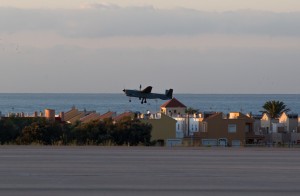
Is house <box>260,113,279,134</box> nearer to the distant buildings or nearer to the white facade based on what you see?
the distant buildings

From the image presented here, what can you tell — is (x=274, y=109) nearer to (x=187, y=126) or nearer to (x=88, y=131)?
(x=187, y=126)

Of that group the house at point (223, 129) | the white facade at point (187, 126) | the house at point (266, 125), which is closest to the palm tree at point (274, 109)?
the house at point (266, 125)

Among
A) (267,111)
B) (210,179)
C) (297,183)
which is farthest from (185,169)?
(267,111)

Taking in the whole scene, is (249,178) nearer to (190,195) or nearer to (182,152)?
(190,195)

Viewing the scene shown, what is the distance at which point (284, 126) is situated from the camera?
255 ft

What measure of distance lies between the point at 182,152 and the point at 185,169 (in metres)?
7.50

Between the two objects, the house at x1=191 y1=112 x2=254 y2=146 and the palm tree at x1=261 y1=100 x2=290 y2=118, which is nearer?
the house at x1=191 y1=112 x2=254 y2=146

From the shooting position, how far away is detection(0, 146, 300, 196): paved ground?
1734 centimetres

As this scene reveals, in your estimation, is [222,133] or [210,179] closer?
[210,179]

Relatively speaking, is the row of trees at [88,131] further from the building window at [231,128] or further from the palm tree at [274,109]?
the palm tree at [274,109]

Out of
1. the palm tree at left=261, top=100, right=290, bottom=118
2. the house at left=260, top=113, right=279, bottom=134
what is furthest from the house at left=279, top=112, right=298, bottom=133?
the palm tree at left=261, top=100, right=290, bottom=118

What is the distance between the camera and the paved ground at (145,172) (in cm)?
1734

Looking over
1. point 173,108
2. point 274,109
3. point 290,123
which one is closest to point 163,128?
point 290,123

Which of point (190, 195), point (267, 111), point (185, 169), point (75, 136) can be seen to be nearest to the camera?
point (190, 195)
